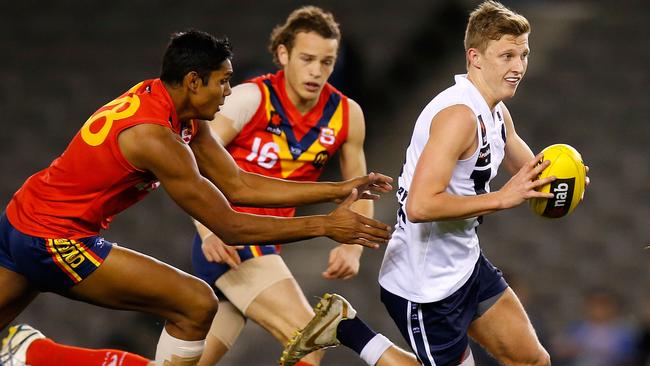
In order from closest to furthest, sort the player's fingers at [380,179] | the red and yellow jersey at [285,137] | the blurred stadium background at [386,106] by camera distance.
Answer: the player's fingers at [380,179], the red and yellow jersey at [285,137], the blurred stadium background at [386,106]

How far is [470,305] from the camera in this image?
4.30 m

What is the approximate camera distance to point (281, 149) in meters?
5.09

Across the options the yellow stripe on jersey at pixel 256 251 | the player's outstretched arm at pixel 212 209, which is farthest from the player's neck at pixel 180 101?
the yellow stripe on jersey at pixel 256 251

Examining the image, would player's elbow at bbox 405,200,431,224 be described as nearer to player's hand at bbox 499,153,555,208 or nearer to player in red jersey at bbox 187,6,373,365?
player's hand at bbox 499,153,555,208

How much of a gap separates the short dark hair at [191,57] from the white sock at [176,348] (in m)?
1.08

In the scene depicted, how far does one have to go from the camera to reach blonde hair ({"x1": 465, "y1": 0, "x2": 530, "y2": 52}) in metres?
4.05

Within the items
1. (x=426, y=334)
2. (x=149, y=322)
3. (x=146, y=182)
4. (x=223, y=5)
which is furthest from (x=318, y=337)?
(x=223, y=5)

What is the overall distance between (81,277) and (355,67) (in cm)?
A: 506

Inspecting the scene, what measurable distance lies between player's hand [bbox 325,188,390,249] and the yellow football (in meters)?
0.63

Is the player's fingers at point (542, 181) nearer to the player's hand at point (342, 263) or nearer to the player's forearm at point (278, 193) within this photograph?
the player's forearm at point (278, 193)

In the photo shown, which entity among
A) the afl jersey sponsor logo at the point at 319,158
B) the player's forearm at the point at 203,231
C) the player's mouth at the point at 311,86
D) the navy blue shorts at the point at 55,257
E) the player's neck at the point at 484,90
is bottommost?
the player's forearm at the point at 203,231

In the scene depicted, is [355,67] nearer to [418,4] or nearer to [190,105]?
[418,4]

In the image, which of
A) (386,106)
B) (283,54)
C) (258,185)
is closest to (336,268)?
(258,185)

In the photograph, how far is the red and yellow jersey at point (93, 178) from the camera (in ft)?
13.0
